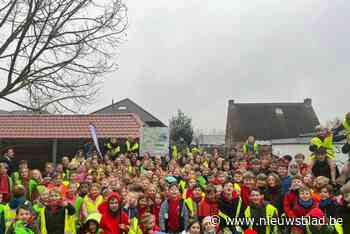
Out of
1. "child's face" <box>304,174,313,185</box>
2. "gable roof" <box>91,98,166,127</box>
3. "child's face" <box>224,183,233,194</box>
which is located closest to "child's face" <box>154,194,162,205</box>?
"child's face" <box>224,183,233,194</box>

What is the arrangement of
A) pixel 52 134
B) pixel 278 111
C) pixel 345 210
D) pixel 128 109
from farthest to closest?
1. pixel 128 109
2. pixel 278 111
3. pixel 52 134
4. pixel 345 210

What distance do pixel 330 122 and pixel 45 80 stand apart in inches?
294

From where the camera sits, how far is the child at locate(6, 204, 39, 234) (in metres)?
6.93

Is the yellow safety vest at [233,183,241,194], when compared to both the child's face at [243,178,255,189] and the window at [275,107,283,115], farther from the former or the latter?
the window at [275,107,283,115]

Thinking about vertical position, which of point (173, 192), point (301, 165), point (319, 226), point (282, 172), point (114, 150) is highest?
point (114, 150)

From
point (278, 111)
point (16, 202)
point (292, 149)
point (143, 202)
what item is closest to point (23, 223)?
point (16, 202)

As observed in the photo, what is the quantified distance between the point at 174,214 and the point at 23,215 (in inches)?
93.7

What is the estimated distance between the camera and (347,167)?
28.1 ft

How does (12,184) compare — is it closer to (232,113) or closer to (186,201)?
(186,201)

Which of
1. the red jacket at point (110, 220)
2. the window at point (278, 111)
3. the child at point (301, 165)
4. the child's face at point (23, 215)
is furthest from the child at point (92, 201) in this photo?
the window at point (278, 111)

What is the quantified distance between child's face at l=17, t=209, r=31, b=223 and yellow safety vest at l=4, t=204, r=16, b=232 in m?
0.33

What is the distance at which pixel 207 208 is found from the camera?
8453 millimetres

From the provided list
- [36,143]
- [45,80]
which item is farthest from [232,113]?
[45,80]

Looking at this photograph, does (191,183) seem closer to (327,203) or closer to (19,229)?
(327,203)
